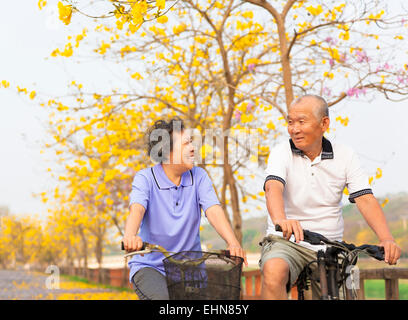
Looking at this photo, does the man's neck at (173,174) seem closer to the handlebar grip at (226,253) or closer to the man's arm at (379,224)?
the handlebar grip at (226,253)

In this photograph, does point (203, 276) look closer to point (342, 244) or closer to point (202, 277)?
point (202, 277)

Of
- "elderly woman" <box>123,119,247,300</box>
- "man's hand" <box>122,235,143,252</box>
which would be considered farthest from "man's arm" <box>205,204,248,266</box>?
"man's hand" <box>122,235,143,252</box>

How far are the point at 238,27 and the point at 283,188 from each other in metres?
6.43

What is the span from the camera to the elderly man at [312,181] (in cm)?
313

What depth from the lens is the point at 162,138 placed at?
3.28m

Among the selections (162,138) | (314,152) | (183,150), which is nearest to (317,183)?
(314,152)

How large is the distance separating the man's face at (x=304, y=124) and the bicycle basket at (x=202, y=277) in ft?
3.54

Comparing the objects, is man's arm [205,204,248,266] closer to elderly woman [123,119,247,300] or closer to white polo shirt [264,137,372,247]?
elderly woman [123,119,247,300]

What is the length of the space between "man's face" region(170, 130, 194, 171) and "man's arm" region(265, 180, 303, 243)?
0.50 meters

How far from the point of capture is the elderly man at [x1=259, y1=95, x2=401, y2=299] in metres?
3.13

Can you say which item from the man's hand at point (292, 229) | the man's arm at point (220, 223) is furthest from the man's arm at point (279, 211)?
the man's arm at point (220, 223)

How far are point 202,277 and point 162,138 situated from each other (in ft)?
3.68

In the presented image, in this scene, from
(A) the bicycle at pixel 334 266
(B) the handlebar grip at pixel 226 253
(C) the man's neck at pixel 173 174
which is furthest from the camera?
(C) the man's neck at pixel 173 174
